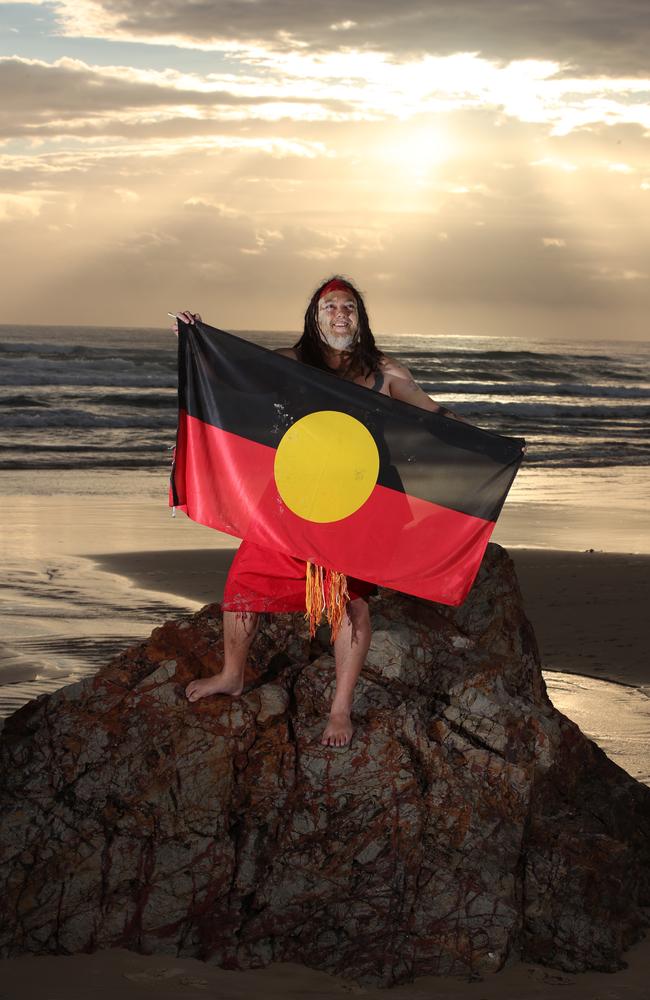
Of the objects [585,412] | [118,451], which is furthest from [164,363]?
[118,451]

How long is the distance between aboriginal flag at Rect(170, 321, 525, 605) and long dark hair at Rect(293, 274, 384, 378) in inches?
3.3

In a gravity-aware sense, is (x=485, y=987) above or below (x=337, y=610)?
below

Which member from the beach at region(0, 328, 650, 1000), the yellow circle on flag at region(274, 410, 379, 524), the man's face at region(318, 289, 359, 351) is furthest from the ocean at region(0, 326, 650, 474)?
the man's face at region(318, 289, 359, 351)

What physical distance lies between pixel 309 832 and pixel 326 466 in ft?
4.86

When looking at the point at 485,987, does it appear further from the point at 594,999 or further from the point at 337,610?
the point at 337,610

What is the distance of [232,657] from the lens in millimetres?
4688

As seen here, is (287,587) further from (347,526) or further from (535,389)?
(535,389)

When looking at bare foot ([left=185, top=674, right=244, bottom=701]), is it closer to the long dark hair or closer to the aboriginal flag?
the aboriginal flag

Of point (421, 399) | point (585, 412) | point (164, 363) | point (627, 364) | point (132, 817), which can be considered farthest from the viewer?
point (627, 364)

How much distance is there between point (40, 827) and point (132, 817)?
1.10 feet

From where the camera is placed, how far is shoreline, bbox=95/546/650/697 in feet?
28.1

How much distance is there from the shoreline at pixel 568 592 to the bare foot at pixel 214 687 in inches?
157

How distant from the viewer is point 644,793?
518cm

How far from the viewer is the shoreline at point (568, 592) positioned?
8570mm
